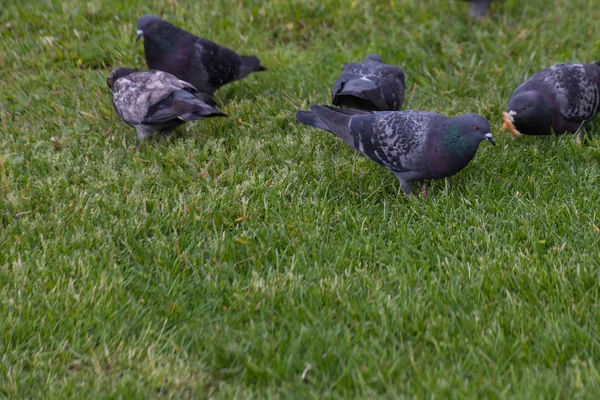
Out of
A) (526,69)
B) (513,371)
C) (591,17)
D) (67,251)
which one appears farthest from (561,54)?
(67,251)

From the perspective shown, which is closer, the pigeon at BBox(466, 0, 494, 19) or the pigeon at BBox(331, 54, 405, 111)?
the pigeon at BBox(331, 54, 405, 111)

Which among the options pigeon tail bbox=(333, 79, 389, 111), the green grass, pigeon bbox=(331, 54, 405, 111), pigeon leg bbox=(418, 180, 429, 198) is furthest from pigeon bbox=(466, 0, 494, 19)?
pigeon leg bbox=(418, 180, 429, 198)

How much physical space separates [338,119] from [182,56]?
1873 mm

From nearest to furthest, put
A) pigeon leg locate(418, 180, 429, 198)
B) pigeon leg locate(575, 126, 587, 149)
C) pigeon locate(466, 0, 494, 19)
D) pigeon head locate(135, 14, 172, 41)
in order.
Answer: pigeon leg locate(418, 180, 429, 198) → pigeon leg locate(575, 126, 587, 149) → pigeon head locate(135, 14, 172, 41) → pigeon locate(466, 0, 494, 19)

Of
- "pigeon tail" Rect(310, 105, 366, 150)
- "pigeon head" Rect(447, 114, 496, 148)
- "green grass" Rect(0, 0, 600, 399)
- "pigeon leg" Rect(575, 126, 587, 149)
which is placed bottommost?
"green grass" Rect(0, 0, 600, 399)

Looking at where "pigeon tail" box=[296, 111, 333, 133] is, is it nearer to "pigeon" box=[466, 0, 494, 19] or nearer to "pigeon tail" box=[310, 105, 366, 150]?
"pigeon tail" box=[310, 105, 366, 150]

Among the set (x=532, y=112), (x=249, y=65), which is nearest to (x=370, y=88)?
(x=532, y=112)

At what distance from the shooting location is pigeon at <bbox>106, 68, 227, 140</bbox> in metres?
5.23

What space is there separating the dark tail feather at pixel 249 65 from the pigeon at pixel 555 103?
2368 mm

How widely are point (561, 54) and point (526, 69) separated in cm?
62

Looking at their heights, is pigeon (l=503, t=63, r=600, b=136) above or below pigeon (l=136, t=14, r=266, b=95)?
above

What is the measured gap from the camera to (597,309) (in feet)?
11.1

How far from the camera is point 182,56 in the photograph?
19.9ft

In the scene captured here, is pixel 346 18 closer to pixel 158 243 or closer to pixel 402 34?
pixel 402 34
